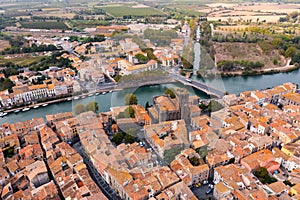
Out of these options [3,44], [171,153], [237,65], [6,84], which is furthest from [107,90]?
[3,44]

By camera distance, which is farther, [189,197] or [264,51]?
[264,51]

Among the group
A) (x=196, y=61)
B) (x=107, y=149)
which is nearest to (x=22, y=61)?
(x=107, y=149)

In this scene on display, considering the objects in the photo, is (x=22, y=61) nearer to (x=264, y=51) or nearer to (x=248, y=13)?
(x=264, y=51)

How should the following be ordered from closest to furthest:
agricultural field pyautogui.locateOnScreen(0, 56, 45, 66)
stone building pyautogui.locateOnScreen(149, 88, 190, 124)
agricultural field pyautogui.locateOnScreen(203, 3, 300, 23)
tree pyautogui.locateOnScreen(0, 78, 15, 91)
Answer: stone building pyautogui.locateOnScreen(149, 88, 190, 124) → tree pyautogui.locateOnScreen(0, 78, 15, 91) → agricultural field pyautogui.locateOnScreen(0, 56, 45, 66) → agricultural field pyautogui.locateOnScreen(203, 3, 300, 23)

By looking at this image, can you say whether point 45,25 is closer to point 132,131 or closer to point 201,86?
point 201,86

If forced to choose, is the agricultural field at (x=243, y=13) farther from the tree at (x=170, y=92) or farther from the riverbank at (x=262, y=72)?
the tree at (x=170, y=92)

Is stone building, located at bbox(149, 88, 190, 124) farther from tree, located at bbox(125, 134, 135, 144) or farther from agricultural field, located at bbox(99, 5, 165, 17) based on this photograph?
agricultural field, located at bbox(99, 5, 165, 17)

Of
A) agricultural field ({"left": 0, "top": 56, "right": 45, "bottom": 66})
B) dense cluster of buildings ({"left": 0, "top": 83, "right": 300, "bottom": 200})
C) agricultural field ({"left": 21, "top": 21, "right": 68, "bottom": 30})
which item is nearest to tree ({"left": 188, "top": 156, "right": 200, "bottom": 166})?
dense cluster of buildings ({"left": 0, "top": 83, "right": 300, "bottom": 200})
